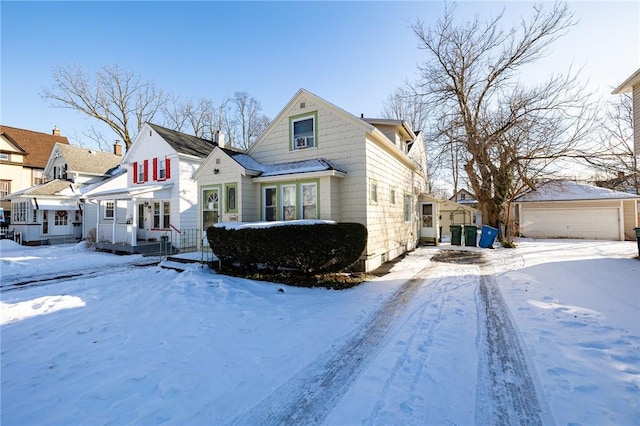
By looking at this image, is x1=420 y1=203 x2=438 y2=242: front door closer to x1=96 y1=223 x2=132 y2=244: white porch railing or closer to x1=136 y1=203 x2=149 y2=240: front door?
x1=96 y1=223 x2=132 y2=244: white porch railing

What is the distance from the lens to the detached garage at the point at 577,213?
19.9 meters

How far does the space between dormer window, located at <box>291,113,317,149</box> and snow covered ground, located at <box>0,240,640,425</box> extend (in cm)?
595

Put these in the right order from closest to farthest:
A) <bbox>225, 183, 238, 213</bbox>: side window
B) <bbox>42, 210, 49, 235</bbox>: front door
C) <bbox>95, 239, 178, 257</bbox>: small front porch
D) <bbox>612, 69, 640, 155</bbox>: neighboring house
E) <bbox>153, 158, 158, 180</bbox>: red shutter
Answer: <bbox>225, 183, 238, 213</bbox>: side window < <bbox>612, 69, 640, 155</bbox>: neighboring house < <bbox>95, 239, 178, 257</bbox>: small front porch < <bbox>153, 158, 158, 180</bbox>: red shutter < <bbox>42, 210, 49, 235</bbox>: front door

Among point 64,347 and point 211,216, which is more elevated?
point 211,216

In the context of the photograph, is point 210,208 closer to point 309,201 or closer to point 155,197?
point 309,201

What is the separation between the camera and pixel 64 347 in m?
4.35

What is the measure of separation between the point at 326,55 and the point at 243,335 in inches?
482

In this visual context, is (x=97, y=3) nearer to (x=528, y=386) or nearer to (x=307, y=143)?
(x=307, y=143)

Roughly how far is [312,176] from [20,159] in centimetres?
3180

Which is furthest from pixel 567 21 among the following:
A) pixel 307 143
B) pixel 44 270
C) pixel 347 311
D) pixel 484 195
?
pixel 44 270

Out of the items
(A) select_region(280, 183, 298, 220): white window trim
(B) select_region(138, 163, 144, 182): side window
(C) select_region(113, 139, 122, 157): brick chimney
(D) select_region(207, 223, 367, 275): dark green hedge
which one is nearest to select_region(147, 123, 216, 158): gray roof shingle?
(B) select_region(138, 163, 144, 182): side window

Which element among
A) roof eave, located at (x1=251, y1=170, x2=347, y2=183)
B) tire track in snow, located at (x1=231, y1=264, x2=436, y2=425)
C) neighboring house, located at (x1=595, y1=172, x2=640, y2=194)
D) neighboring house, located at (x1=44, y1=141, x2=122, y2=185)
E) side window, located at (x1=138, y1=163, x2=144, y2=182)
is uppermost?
neighboring house, located at (x1=44, y1=141, x2=122, y2=185)

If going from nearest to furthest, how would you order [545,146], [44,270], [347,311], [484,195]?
[347,311] < [44,270] < [545,146] < [484,195]

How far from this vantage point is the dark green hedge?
8141 millimetres
